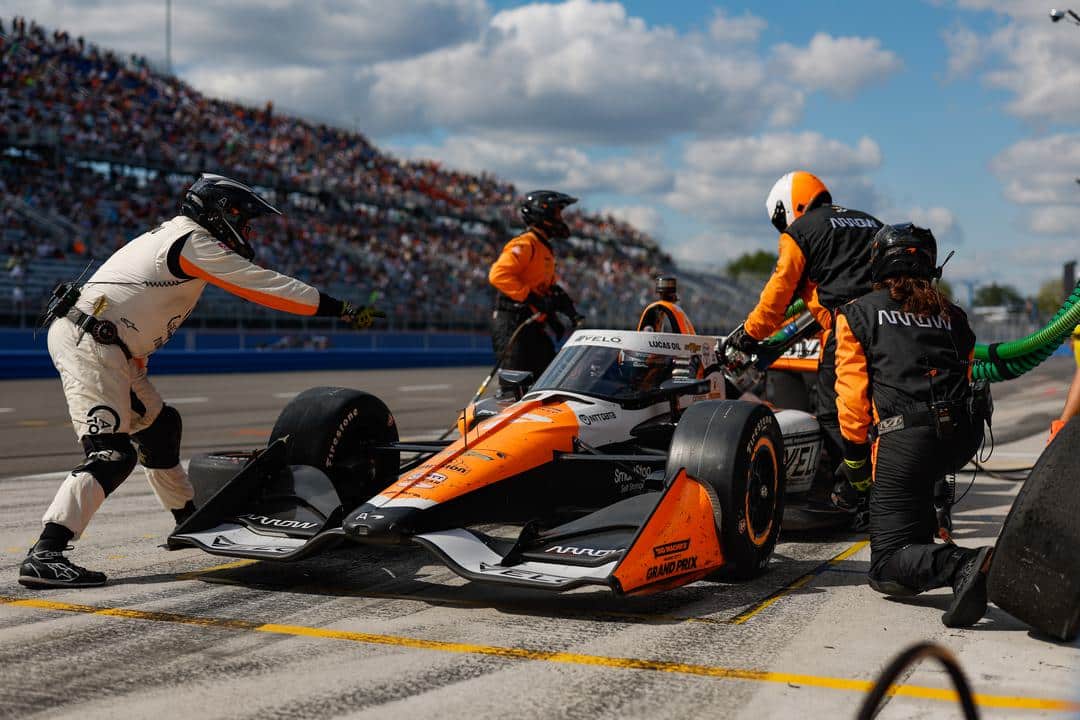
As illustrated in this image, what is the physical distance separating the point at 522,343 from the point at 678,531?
4406 millimetres

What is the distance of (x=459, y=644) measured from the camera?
13.9 ft

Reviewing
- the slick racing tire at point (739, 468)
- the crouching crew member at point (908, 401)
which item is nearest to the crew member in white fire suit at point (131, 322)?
the slick racing tire at point (739, 468)

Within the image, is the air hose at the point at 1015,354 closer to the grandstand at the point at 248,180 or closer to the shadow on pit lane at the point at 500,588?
the shadow on pit lane at the point at 500,588

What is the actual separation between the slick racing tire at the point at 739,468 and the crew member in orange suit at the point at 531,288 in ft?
11.9

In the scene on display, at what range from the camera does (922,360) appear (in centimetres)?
505

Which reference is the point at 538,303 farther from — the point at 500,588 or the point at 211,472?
the point at 500,588

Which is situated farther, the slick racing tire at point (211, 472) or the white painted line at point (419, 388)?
the white painted line at point (419, 388)

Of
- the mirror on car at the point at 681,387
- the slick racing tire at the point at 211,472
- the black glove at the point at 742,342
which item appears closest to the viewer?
the slick racing tire at the point at 211,472

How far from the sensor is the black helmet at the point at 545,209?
9094 millimetres

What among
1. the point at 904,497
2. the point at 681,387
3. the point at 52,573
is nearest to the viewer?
the point at 904,497

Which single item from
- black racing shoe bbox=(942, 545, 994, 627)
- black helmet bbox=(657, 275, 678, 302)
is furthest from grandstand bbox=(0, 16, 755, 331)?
black racing shoe bbox=(942, 545, 994, 627)

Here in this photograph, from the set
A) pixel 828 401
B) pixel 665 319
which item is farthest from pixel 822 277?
pixel 665 319

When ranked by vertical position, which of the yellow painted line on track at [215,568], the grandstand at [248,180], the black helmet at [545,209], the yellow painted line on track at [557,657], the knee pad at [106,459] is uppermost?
the grandstand at [248,180]

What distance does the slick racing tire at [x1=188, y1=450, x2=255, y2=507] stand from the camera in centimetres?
612
